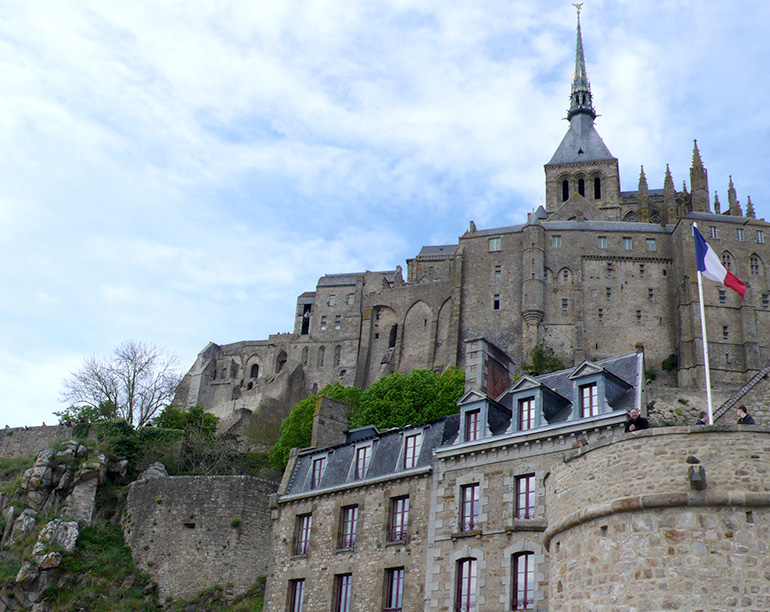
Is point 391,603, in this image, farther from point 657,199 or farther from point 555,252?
point 657,199

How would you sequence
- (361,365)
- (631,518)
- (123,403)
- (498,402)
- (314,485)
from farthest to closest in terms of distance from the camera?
(361,365)
(123,403)
(314,485)
(498,402)
(631,518)

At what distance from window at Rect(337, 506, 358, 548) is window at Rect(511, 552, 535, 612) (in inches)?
208

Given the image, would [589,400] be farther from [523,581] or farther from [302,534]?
[302,534]

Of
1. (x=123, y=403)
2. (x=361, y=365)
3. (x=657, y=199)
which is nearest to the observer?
(x=123, y=403)

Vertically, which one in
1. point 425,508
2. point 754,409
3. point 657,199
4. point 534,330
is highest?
point 657,199

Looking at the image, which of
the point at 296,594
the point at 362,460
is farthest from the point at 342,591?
the point at 362,460

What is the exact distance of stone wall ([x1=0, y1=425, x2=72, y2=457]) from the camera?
4419cm

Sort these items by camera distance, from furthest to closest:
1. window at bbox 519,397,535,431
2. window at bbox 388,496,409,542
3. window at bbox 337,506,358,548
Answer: window at bbox 337,506,358,548 < window at bbox 388,496,409,542 < window at bbox 519,397,535,431

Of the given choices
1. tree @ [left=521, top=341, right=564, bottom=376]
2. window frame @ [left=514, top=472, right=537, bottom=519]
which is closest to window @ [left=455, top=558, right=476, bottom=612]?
window frame @ [left=514, top=472, right=537, bottom=519]

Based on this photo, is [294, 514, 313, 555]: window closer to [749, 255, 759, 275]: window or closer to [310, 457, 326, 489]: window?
[310, 457, 326, 489]: window

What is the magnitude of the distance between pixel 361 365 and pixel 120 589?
2119 inches

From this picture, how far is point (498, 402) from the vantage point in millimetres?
24359

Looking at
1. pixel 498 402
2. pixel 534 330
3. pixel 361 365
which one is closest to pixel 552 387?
pixel 498 402

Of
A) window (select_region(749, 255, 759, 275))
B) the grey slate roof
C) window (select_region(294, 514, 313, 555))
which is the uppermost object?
the grey slate roof
